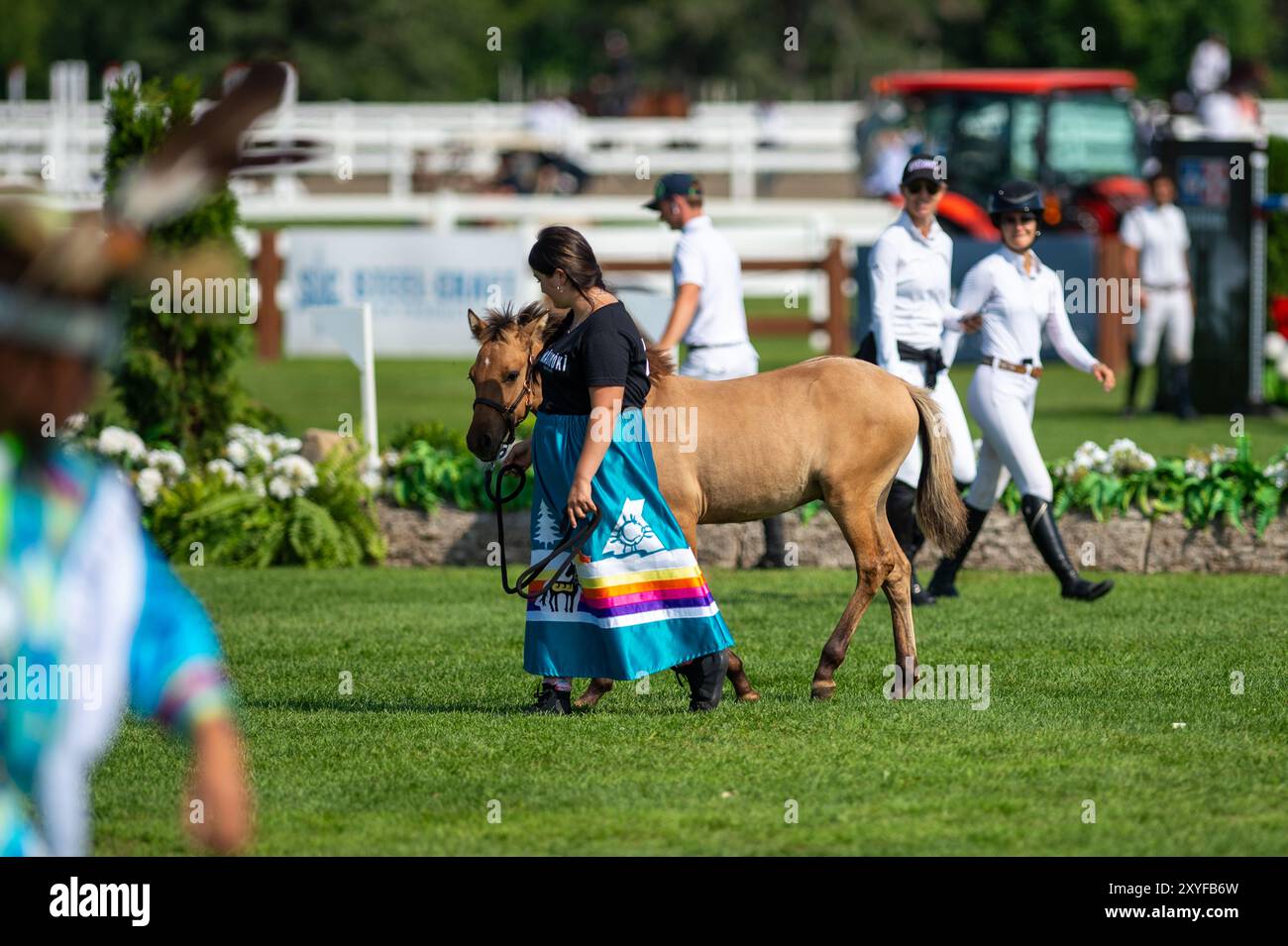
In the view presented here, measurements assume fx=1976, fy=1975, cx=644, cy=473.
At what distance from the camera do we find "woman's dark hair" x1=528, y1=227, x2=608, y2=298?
7.36 metres

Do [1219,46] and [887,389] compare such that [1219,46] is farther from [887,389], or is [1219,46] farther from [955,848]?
[955,848]

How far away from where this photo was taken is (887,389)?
27.2 feet

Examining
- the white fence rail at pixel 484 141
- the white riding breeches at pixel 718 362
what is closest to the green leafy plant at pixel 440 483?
the white riding breeches at pixel 718 362

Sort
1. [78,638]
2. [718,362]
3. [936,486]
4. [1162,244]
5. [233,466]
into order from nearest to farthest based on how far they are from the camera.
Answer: [78,638] < [936,486] < [718,362] < [233,466] < [1162,244]

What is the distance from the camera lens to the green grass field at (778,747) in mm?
6000

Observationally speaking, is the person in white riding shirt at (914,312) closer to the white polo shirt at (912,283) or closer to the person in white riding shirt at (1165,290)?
the white polo shirt at (912,283)

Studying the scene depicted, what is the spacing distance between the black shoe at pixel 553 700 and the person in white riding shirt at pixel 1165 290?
12.1 meters

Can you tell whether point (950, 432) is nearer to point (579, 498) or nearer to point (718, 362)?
point (718, 362)

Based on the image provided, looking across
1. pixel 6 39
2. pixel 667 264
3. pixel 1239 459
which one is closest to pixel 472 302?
pixel 667 264

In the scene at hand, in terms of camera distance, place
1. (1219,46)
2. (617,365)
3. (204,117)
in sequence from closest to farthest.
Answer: (204,117)
(617,365)
(1219,46)

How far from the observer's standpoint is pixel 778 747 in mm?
7129

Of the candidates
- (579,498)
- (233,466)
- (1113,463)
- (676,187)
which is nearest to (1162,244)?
(1113,463)

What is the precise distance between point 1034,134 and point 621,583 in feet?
73.5

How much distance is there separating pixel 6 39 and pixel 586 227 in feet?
101
